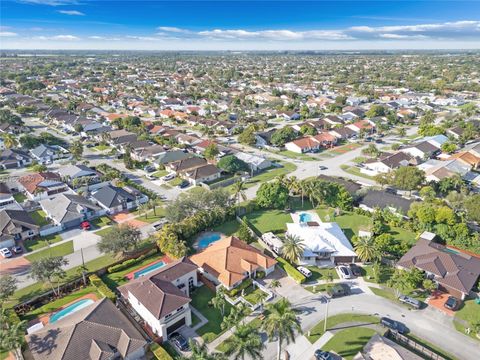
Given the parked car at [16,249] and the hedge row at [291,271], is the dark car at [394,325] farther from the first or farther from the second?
the parked car at [16,249]

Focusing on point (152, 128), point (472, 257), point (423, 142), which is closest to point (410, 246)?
point (472, 257)

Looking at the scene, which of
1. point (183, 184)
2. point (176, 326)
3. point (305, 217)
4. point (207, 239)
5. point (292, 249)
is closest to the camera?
point (176, 326)

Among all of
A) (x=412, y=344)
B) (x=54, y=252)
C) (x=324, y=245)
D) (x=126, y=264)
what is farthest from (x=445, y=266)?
(x=54, y=252)

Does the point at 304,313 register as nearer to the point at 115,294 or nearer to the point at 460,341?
the point at 460,341

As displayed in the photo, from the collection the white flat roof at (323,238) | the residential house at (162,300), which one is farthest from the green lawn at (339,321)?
the residential house at (162,300)

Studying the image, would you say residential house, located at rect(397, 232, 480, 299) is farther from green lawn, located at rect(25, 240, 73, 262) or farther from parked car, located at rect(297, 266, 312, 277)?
green lawn, located at rect(25, 240, 73, 262)

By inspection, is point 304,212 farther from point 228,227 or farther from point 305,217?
point 228,227

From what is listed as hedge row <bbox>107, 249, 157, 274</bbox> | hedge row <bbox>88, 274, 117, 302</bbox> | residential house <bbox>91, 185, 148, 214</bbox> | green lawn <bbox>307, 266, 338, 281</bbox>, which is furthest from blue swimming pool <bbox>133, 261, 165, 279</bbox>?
green lawn <bbox>307, 266, 338, 281</bbox>
